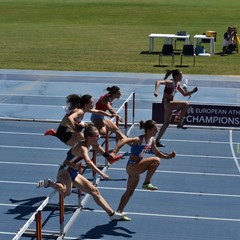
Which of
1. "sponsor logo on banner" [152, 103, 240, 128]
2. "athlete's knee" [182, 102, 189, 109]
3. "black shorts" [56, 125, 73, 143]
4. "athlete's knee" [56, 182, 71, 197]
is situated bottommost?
"sponsor logo on banner" [152, 103, 240, 128]

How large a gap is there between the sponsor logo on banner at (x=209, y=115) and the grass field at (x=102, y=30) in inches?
376

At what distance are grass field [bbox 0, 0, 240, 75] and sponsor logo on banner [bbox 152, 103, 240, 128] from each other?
9562mm

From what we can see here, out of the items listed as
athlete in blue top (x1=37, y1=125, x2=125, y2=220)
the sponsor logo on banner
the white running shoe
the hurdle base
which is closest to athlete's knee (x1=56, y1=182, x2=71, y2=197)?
athlete in blue top (x1=37, y1=125, x2=125, y2=220)

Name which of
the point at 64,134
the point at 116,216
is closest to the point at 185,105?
the point at 64,134

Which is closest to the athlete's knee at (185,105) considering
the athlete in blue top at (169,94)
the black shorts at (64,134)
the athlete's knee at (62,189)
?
the athlete in blue top at (169,94)

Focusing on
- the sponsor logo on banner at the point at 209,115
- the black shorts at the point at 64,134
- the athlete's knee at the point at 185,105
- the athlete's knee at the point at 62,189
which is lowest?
the sponsor logo on banner at the point at 209,115

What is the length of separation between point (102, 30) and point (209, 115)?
83.8 ft

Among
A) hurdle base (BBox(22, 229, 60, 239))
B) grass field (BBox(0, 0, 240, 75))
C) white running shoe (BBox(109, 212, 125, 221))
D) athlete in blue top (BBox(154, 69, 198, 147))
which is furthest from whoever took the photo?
grass field (BBox(0, 0, 240, 75))

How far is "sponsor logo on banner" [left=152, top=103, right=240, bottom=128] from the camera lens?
719 inches

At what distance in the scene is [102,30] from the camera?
4319cm

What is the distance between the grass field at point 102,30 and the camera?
29.9 metres

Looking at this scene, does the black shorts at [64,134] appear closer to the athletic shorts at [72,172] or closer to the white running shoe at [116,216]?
the white running shoe at [116,216]

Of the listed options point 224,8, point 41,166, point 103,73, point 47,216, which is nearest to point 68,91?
point 103,73

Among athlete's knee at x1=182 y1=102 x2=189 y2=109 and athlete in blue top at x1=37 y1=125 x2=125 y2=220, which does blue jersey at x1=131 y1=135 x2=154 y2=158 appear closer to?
athlete in blue top at x1=37 y1=125 x2=125 y2=220
